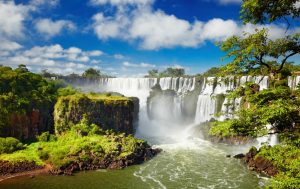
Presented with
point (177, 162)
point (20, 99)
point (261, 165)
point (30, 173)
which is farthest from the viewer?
point (20, 99)

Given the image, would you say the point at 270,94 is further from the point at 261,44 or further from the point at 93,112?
the point at 93,112

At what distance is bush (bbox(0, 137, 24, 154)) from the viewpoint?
4550 centimetres

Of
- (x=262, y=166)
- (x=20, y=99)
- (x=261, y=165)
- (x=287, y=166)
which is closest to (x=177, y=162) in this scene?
(x=261, y=165)

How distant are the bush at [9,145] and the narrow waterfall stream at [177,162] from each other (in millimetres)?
8363

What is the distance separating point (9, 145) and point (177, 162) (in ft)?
82.7

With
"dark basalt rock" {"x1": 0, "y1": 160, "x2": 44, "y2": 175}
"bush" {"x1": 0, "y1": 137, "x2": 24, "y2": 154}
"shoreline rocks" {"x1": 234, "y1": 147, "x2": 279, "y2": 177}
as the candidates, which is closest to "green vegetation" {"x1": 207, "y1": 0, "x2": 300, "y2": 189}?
"shoreline rocks" {"x1": 234, "y1": 147, "x2": 279, "y2": 177}

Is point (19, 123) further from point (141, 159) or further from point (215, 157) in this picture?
point (215, 157)

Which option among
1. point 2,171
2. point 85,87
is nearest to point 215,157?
point 2,171

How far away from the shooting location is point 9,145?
46344mm

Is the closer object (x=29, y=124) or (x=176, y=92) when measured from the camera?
(x=29, y=124)

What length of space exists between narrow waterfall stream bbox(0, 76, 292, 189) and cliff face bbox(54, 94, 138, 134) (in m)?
8.77

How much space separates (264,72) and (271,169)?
30.0 meters

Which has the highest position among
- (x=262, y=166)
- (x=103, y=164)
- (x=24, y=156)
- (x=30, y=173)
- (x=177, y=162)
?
(x=262, y=166)

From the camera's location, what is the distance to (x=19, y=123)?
52.4 m
